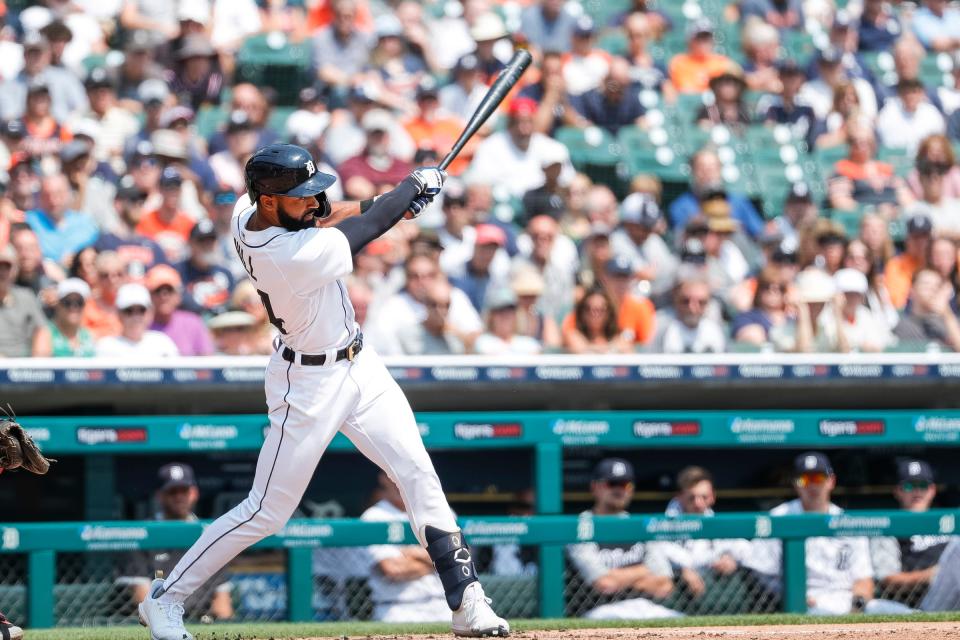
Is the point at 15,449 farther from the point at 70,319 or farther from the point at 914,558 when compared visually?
the point at 914,558

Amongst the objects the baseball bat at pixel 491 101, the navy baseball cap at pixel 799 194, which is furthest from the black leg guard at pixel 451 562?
the navy baseball cap at pixel 799 194

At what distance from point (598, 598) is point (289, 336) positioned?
2.51 metres

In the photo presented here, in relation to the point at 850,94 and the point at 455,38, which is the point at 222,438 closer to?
the point at 455,38

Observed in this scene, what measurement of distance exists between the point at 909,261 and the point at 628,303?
2014 mm

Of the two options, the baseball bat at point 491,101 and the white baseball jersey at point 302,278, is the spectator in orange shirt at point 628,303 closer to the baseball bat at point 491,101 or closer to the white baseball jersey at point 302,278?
the baseball bat at point 491,101

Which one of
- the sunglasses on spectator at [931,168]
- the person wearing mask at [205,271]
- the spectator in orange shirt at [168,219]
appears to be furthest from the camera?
the sunglasses on spectator at [931,168]

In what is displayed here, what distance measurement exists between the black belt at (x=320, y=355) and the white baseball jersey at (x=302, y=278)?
0.06ft

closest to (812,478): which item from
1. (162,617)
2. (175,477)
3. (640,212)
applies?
(640,212)

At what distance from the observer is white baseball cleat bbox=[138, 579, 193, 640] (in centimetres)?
508

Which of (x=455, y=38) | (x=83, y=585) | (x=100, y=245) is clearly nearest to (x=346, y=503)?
(x=83, y=585)

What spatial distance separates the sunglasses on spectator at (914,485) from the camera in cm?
734

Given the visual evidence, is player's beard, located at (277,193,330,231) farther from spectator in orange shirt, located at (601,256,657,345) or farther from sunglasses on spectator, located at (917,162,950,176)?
sunglasses on spectator, located at (917,162,950,176)

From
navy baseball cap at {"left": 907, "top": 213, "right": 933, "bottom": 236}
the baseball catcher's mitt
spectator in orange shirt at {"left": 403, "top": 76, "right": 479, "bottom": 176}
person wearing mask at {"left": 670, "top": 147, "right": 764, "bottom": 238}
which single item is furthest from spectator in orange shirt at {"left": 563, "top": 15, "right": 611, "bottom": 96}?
the baseball catcher's mitt

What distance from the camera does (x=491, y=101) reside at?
598cm
